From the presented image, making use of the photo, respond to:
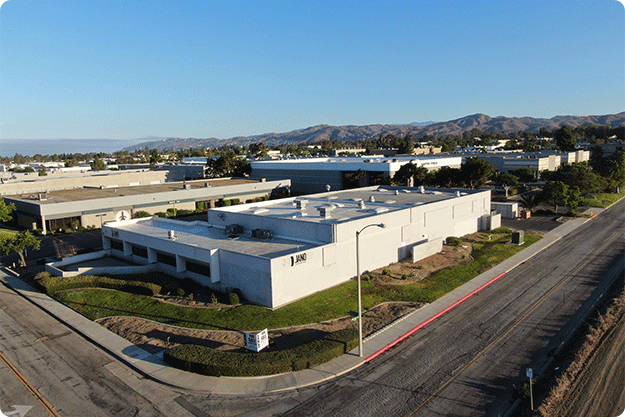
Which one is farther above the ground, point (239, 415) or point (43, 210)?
point (43, 210)

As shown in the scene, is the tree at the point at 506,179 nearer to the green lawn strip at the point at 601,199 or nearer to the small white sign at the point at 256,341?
the green lawn strip at the point at 601,199

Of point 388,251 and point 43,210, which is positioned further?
point 43,210

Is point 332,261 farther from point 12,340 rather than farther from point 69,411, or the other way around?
point 12,340

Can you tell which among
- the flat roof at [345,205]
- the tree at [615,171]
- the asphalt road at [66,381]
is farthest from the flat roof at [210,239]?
the tree at [615,171]

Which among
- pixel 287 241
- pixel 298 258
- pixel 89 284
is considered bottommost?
pixel 89 284

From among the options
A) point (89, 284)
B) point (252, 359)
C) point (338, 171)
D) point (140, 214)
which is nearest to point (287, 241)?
point (252, 359)

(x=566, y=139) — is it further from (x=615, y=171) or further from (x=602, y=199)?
(x=602, y=199)

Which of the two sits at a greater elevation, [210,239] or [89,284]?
[210,239]

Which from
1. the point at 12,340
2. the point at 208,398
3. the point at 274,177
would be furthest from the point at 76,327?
the point at 274,177

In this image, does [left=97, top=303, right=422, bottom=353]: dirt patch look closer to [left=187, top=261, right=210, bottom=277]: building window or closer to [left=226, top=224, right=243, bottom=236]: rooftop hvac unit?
[left=187, top=261, right=210, bottom=277]: building window
